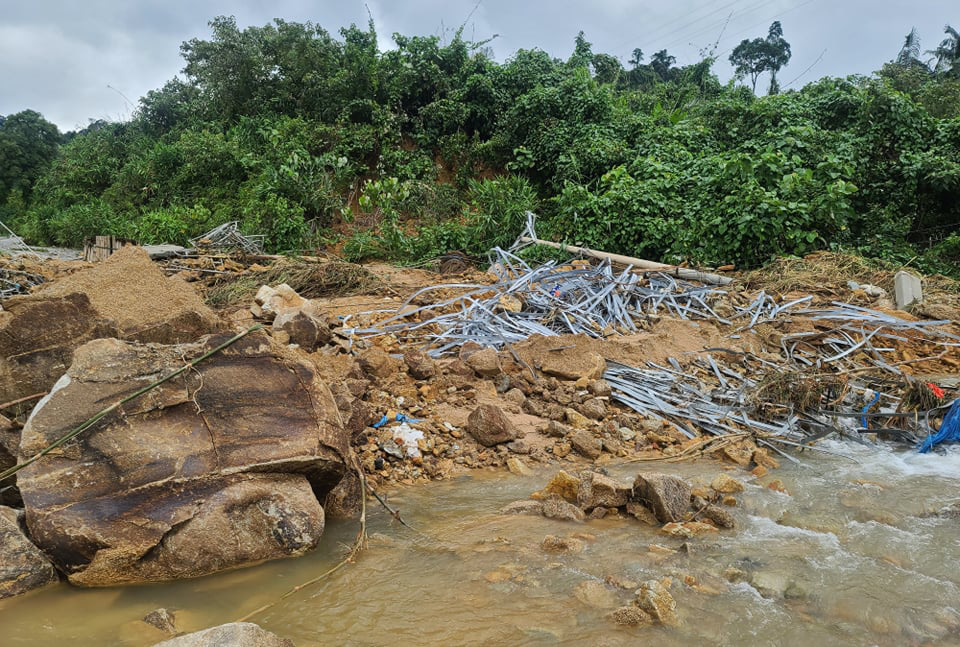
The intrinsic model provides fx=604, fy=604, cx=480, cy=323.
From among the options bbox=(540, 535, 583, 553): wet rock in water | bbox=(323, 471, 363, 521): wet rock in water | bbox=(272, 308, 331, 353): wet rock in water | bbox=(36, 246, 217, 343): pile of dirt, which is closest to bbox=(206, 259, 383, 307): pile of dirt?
bbox=(272, 308, 331, 353): wet rock in water

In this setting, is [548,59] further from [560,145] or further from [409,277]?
[409,277]

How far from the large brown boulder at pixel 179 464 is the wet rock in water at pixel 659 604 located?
1356 mm

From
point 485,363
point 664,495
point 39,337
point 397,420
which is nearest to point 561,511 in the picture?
point 664,495

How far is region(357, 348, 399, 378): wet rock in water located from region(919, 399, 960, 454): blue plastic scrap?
370cm

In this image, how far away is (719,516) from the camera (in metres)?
2.88

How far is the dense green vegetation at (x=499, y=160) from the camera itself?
9.48 m

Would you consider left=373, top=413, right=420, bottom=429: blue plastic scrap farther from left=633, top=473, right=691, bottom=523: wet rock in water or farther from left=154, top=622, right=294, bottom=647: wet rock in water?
left=154, top=622, right=294, bottom=647: wet rock in water

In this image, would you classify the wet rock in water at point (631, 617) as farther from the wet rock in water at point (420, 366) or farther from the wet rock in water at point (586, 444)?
the wet rock in water at point (420, 366)

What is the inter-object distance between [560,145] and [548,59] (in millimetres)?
3139

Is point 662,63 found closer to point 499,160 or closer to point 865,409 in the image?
point 499,160

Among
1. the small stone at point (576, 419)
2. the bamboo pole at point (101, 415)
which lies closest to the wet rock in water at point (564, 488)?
the small stone at point (576, 419)

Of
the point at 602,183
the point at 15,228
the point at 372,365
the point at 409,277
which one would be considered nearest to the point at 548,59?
the point at 602,183

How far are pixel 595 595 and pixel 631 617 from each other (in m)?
0.19

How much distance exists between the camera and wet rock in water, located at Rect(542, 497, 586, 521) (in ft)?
9.59
